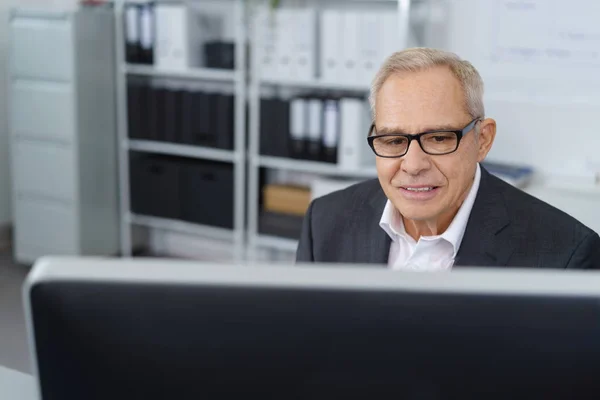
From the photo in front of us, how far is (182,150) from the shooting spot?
4.25 meters

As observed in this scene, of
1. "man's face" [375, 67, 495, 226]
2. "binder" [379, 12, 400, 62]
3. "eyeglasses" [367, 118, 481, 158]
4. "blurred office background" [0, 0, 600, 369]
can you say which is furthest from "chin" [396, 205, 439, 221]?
"binder" [379, 12, 400, 62]

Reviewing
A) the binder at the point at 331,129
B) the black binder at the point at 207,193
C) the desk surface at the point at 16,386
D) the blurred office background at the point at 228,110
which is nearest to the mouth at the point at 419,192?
the desk surface at the point at 16,386

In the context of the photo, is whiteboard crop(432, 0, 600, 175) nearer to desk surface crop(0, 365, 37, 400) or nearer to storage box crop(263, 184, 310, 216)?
storage box crop(263, 184, 310, 216)

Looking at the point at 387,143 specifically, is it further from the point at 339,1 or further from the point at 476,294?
the point at 339,1

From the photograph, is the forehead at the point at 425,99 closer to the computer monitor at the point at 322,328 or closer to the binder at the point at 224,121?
the computer monitor at the point at 322,328

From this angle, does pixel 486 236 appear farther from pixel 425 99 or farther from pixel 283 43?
pixel 283 43

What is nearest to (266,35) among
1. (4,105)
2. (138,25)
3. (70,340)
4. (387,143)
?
(138,25)

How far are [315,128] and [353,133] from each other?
0.22 m

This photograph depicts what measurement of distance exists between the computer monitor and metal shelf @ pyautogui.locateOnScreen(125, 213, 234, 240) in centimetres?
359

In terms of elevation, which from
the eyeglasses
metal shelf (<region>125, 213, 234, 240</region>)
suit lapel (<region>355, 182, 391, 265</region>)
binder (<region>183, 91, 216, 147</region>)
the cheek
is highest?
the eyeglasses

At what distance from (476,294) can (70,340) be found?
32 centimetres

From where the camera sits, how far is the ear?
153 cm

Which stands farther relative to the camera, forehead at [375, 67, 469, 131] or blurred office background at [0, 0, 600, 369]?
blurred office background at [0, 0, 600, 369]

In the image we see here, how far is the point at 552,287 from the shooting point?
574mm
